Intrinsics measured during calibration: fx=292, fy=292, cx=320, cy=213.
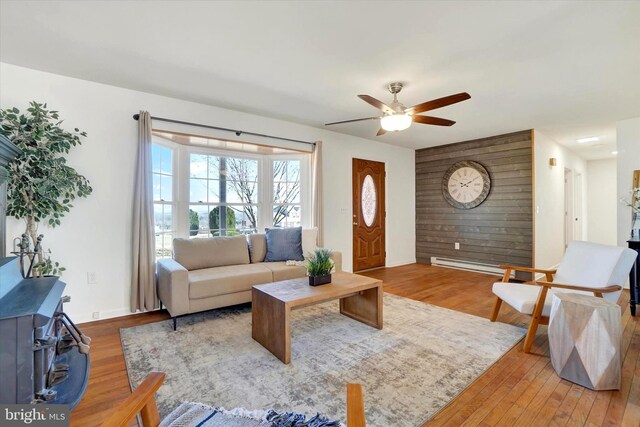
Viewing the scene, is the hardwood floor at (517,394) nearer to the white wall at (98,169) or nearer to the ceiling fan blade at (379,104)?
the white wall at (98,169)

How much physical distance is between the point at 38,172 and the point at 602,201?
10.9m

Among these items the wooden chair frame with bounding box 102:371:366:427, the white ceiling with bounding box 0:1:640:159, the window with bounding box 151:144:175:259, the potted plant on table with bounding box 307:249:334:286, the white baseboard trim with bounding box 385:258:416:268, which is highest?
the white ceiling with bounding box 0:1:640:159

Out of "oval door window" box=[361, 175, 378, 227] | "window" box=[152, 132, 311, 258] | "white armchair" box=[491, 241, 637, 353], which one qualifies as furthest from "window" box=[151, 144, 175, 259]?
"white armchair" box=[491, 241, 637, 353]

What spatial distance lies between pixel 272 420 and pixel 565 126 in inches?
228

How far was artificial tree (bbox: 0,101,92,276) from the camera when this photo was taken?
2.47m

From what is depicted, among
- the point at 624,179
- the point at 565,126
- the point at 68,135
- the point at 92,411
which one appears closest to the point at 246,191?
the point at 68,135

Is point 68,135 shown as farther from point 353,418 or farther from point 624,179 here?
point 624,179

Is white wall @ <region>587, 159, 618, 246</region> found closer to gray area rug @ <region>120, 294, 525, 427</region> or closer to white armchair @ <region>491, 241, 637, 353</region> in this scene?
white armchair @ <region>491, 241, 637, 353</region>

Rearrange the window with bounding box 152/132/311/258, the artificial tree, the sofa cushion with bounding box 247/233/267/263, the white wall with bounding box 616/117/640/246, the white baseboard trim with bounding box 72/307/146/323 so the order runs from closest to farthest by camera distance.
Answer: the artificial tree → the white baseboard trim with bounding box 72/307/146/323 → the window with bounding box 152/132/311/258 → the sofa cushion with bounding box 247/233/267/263 → the white wall with bounding box 616/117/640/246

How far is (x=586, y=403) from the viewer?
1775mm

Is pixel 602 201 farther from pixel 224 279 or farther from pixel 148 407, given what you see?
pixel 148 407

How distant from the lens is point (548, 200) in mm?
5227

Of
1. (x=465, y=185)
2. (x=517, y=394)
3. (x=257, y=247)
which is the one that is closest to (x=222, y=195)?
(x=257, y=247)

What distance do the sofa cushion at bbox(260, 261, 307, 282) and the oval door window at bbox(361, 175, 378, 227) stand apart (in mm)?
2307
